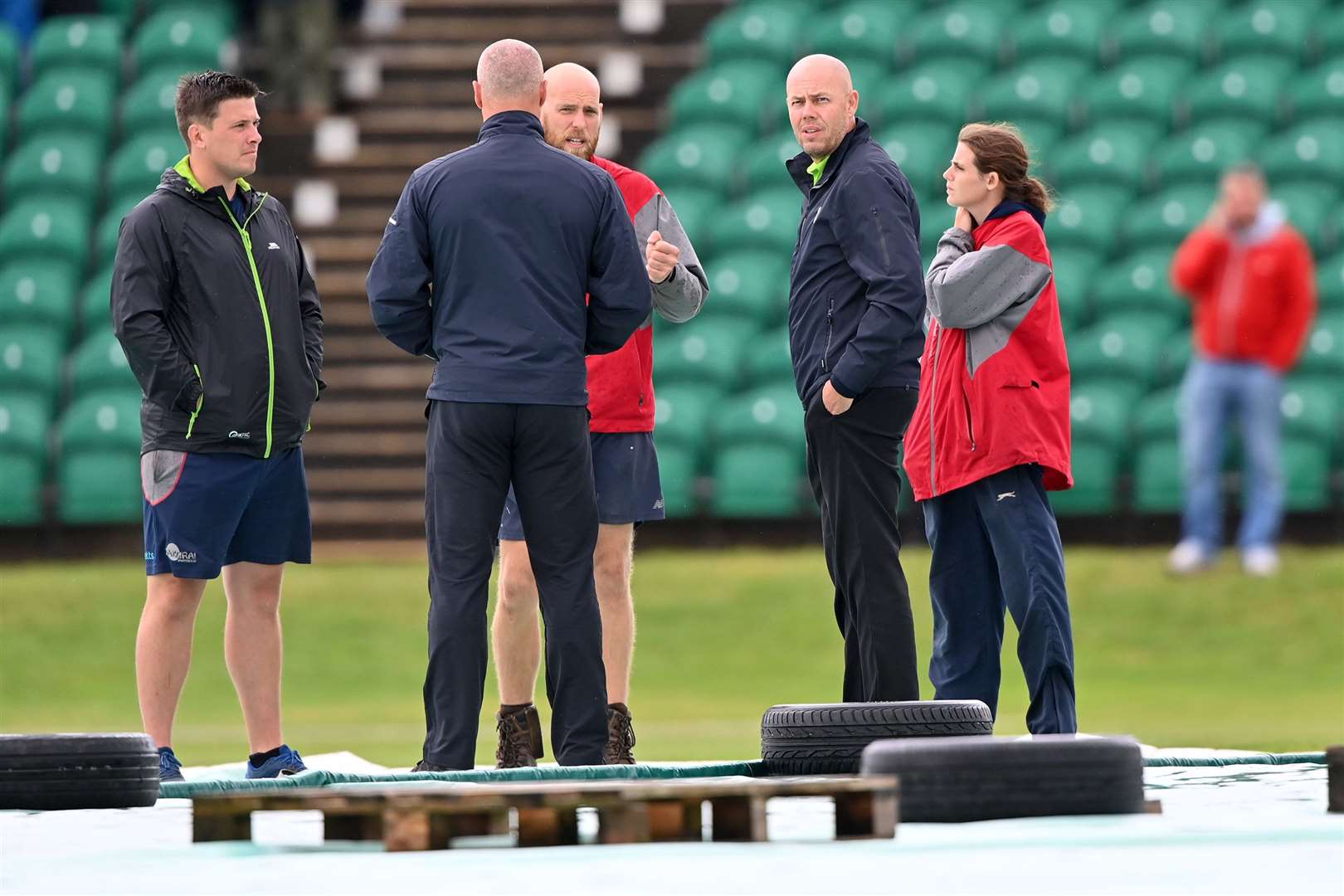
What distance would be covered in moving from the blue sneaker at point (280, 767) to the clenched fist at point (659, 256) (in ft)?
5.60

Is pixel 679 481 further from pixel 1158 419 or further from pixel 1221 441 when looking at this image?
pixel 1221 441

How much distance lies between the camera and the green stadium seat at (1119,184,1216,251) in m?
14.2

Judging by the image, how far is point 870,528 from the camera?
622cm

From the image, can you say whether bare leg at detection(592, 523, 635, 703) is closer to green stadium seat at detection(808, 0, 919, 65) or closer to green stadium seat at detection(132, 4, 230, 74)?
green stadium seat at detection(808, 0, 919, 65)

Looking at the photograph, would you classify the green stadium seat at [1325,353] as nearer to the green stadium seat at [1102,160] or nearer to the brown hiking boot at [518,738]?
the green stadium seat at [1102,160]

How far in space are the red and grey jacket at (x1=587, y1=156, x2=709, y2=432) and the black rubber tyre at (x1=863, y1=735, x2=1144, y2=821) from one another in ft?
6.32

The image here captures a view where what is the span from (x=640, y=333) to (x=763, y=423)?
6.81 meters

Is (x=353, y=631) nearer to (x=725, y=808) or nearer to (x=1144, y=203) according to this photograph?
(x=1144, y=203)

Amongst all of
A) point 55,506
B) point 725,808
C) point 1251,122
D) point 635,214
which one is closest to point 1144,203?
point 1251,122

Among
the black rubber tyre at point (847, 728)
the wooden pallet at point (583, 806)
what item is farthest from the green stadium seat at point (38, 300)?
the wooden pallet at point (583, 806)

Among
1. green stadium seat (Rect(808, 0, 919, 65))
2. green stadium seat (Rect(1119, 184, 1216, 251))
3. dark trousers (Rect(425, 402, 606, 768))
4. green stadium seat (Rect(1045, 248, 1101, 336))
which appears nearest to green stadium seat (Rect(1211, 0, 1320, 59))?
green stadium seat (Rect(1119, 184, 1216, 251))

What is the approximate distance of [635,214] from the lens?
671 cm

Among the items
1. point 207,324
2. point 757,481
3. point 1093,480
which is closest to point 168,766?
point 207,324

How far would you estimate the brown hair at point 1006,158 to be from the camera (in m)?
6.36
